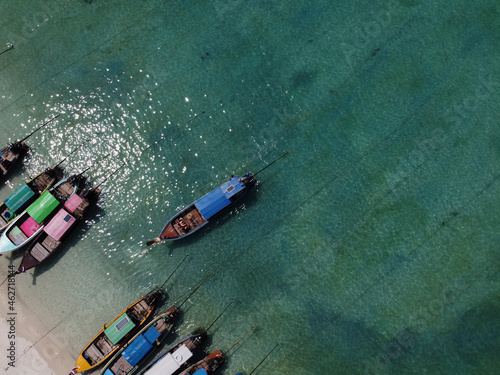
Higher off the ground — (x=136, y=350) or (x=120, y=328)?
(x=120, y=328)

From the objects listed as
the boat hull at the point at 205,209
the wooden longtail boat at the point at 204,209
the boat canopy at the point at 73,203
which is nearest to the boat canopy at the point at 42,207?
the boat canopy at the point at 73,203

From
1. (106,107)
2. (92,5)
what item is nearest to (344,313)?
(106,107)

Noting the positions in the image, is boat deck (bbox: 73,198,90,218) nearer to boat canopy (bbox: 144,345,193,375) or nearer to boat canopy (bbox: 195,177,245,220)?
boat canopy (bbox: 195,177,245,220)

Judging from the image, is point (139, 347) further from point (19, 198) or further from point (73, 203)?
point (19, 198)

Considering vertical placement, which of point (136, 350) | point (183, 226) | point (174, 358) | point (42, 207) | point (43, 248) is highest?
point (42, 207)

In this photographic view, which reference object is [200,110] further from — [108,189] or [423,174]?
[423,174]

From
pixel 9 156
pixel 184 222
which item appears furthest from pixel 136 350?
pixel 9 156

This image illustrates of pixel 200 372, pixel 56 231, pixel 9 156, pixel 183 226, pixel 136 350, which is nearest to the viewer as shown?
pixel 200 372
